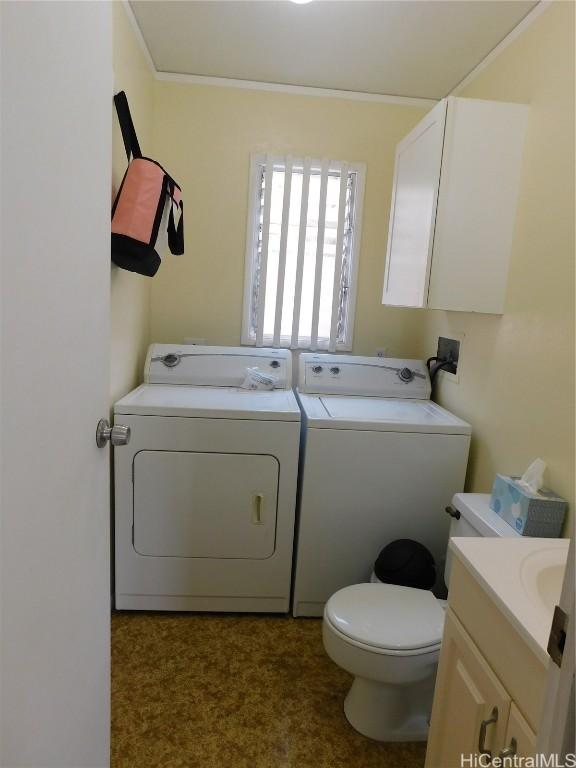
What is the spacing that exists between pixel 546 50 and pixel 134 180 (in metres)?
1.52

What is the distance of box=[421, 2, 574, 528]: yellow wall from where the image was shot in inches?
61.4

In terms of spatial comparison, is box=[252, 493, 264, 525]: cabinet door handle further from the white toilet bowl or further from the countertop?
the countertop

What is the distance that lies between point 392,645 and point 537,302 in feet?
3.98

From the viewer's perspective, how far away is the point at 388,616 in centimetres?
160

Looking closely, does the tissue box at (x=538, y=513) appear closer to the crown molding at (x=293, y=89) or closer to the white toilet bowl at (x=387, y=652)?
the white toilet bowl at (x=387, y=652)

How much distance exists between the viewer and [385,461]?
207cm

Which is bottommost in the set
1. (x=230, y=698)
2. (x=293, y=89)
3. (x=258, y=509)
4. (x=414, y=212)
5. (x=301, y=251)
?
(x=230, y=698)

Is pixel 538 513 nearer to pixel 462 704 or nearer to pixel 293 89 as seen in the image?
pixel 462 704

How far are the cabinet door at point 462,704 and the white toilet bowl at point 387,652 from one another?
0.26 metres

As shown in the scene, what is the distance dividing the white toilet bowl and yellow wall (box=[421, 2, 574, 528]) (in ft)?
1.98

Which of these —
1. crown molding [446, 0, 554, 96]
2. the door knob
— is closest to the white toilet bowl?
the door knob

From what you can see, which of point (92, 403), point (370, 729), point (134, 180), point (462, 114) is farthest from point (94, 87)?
point (370, 729)

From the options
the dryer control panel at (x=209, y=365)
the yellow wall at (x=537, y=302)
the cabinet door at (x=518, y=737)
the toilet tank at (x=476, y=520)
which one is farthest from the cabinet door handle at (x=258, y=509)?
the cabinet door at (x=518, y=737)

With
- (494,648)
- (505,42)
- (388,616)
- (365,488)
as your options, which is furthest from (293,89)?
(494,648)
